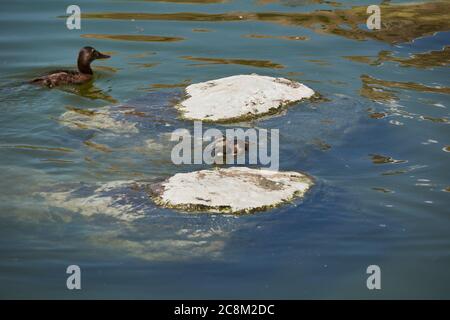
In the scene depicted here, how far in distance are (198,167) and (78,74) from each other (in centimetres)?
372

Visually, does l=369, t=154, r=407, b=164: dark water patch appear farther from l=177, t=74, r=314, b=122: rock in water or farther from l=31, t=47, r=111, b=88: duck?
l=31, t=47, r=111, b=88: duck

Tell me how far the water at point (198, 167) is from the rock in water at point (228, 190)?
0.11 m

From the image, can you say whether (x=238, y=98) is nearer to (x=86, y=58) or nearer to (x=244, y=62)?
(x=244, y=62)

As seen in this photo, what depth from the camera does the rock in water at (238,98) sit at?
392 inches

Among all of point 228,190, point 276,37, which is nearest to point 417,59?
point 276,37

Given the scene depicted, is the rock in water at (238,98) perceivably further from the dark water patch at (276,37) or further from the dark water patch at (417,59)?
the dark water patch at (276,37)

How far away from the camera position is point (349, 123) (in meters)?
10.0

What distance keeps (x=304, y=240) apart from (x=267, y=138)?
2.47 meters

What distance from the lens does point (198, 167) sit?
875 cm

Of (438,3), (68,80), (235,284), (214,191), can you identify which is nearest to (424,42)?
(438,3)

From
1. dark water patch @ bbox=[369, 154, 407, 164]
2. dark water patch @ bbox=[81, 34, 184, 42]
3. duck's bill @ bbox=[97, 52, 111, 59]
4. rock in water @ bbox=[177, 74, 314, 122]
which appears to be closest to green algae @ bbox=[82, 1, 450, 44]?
dark water patch @ bbox=[81, 34, 184, 42]

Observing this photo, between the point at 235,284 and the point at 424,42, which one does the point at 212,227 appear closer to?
the point at 235,284

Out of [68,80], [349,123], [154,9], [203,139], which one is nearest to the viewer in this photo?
[203,139]

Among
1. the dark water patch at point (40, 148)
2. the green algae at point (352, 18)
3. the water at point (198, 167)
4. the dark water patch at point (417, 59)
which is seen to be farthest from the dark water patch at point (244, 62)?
the dark water patch at point (40, 148)
